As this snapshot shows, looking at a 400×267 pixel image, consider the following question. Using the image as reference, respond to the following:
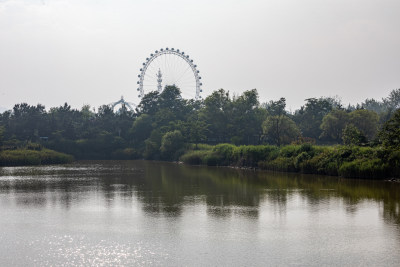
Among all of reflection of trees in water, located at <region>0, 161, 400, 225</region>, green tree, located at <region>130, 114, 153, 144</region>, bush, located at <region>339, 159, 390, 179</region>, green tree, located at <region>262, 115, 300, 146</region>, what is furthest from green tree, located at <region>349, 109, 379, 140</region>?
green tree, located at <region>130, 114, 153, 144</region>

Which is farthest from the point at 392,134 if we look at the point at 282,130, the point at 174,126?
the point at 174,126

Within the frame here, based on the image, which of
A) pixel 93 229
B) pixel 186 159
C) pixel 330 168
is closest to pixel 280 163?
pixel 330 168

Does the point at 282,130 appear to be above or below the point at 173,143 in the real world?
above

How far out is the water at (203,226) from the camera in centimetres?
1436

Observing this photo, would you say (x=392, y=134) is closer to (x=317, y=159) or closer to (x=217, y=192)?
(x=317, y=159)

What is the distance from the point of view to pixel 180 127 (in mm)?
78938

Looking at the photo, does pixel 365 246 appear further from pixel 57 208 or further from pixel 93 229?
pixel 57 208

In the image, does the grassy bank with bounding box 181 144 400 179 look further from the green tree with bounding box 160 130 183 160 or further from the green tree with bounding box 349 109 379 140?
the green tree with bounding box 349 109 379 140

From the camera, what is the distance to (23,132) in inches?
3398

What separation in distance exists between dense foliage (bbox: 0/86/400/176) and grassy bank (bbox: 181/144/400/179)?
1519mm

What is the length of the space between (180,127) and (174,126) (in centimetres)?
388

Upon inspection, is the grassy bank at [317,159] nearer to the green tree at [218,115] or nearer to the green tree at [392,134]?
the green tree at [392,134]

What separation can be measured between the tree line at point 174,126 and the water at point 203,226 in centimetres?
4139

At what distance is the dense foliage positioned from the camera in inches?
2817
